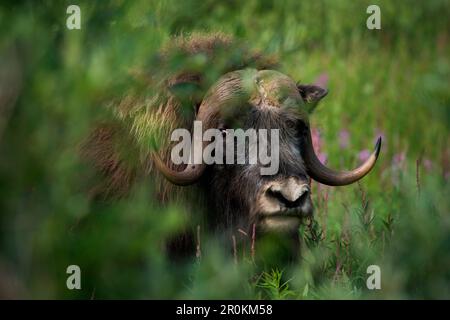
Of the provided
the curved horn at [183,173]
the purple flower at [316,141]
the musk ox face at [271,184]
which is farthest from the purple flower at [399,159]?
the curved horn at [183,173]

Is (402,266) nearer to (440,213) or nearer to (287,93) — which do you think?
(440,213)

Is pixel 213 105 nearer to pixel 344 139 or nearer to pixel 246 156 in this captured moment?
pixel 246 156

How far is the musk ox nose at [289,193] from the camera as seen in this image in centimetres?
435

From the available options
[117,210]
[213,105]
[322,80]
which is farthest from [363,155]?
[117,210]

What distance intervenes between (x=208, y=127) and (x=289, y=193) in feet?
1.93

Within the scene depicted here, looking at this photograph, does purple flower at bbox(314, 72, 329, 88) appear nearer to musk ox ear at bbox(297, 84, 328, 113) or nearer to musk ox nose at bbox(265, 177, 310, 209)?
musk ox ear at bbox(297, 84, 328, 113)

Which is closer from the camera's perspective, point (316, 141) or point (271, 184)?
point (271, 184)

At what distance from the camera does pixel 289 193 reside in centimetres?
438

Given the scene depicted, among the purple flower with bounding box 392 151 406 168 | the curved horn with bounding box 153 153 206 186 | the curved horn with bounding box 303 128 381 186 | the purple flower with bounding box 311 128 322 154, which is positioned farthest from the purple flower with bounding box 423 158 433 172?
the curved horn with bounding box 153 153 206 186

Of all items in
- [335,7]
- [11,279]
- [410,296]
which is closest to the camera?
[11,279]

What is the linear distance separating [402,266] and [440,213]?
220 millimetres

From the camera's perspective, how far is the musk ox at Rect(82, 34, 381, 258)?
4.66 meters
